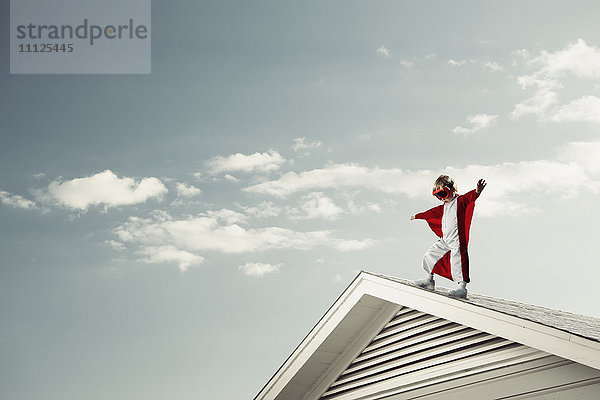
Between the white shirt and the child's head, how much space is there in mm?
79

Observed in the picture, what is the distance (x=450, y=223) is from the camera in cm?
706

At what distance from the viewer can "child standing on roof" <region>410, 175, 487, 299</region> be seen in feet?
22.6

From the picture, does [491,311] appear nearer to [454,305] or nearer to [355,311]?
[454,305]

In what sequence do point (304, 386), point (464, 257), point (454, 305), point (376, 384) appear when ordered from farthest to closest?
point (304, 386)
point (376, 384)
point (464, 257)
point (454, 305)

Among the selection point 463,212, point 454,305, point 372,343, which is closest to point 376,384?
point 372,343

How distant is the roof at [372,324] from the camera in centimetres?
586

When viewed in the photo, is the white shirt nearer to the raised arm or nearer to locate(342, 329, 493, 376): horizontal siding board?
the raised arm

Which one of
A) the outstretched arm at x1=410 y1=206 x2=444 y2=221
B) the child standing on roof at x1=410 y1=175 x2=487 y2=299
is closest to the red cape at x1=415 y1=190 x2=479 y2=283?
the child standing on roof at x1=410 y1=175 x2=487 y2=299

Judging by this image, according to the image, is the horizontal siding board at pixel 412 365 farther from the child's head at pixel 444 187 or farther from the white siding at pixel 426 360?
the child's head at pixel 444 187

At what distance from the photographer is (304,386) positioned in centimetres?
830

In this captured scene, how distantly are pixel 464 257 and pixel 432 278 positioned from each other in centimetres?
48

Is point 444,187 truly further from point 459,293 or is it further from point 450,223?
point 459,293

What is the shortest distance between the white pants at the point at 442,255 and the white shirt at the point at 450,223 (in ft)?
0.18

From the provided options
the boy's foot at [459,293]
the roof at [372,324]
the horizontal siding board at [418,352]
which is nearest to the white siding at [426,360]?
the horizontal siding board at [418,352]
